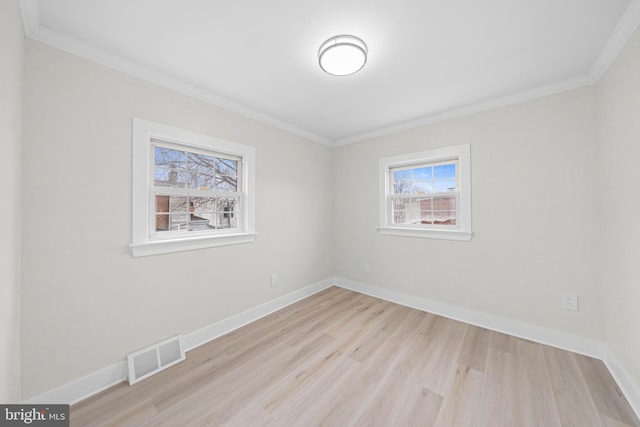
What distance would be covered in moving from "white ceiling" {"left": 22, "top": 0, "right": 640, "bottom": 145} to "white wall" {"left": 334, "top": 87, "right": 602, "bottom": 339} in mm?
309

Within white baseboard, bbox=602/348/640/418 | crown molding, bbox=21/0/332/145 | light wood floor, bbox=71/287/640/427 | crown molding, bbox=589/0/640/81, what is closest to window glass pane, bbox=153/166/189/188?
crown molding, bbox=21/0/332/145

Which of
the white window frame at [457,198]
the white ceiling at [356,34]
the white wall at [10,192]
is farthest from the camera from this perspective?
the white window frame at [457,198]

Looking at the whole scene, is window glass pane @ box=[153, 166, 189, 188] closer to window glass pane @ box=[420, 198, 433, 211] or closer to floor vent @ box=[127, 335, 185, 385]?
floor vent @ box=[127, 335, 185, 385]

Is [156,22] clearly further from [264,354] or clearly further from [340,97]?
[264,354]

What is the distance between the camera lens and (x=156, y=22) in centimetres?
140

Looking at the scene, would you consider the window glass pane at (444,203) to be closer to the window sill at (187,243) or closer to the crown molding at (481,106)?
the crown molding at (481,106)

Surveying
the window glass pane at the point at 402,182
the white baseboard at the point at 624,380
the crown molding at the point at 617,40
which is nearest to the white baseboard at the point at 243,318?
the window glass pane at the point at 402,182

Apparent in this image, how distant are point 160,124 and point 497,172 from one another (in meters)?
3.16

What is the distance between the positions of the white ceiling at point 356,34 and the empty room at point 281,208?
16mm

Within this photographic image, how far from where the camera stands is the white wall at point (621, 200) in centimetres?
143

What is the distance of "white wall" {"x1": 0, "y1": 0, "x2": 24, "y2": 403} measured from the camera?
3.15 feet

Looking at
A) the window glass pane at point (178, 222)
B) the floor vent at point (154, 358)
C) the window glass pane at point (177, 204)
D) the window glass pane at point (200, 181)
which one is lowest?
the floor vent at point (154, 358)

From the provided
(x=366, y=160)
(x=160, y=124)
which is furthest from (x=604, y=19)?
(x=160, y=124)

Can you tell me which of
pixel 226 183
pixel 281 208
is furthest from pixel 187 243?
pixel 281 208
